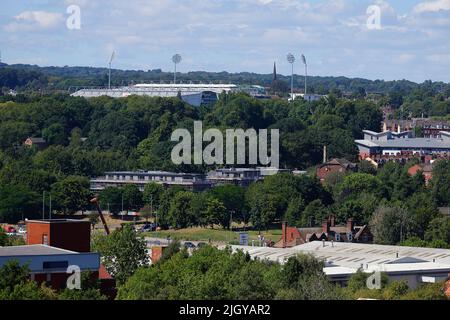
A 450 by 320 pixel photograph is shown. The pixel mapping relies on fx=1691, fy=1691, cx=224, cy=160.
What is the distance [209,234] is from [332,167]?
22618mm

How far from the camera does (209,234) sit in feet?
193

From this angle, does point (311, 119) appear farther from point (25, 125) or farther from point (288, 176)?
point (288, 176)

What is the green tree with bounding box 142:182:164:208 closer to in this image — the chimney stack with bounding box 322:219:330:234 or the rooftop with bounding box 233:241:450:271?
the chimney stack with bounding box 322:219:330:234

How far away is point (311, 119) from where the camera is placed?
→ 108188mm

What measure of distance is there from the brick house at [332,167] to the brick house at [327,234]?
21970 millimetres

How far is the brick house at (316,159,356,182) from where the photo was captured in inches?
3142

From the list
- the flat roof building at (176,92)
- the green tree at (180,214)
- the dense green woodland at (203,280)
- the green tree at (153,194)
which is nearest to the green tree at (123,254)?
the dense green woodland at (203,280)

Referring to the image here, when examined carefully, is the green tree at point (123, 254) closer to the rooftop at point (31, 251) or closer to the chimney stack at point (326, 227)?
the rooftop at point (31, 251)

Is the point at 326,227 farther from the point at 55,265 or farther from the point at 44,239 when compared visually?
the point at 55,265

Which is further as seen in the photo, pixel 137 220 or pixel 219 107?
pixel 219 107

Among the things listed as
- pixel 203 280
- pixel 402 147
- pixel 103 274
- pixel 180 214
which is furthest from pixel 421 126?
pixel 203 280

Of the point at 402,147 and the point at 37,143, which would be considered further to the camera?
the point at 402,147
